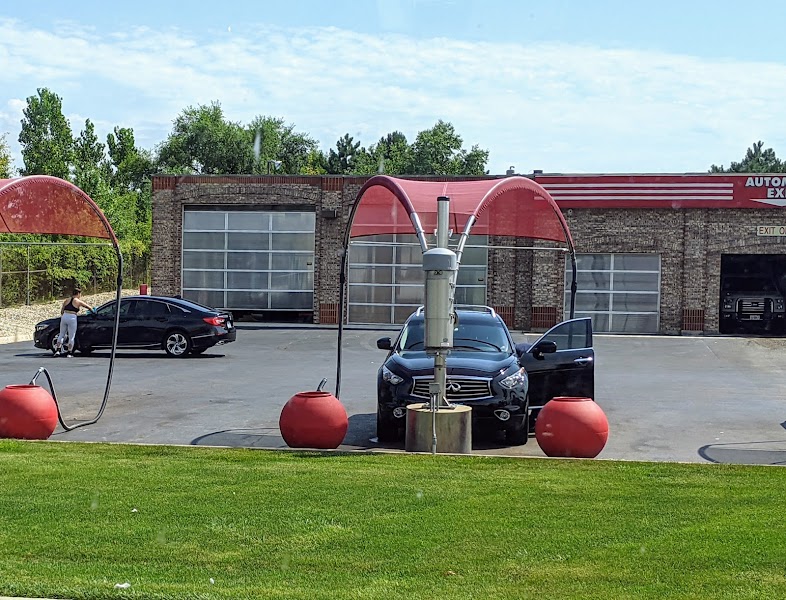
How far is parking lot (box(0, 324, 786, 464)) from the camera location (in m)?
13.0

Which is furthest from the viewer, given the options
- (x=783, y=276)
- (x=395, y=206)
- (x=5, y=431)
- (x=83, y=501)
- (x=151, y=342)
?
(x=783, y=276)

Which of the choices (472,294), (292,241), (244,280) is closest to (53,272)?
(244,280)

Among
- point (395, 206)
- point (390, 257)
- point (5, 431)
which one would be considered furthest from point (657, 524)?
point (390, 257)

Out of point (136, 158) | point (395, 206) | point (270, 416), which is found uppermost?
point (136, 158)

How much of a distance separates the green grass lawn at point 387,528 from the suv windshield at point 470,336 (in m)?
3.41

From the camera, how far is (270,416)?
1516 centimetres

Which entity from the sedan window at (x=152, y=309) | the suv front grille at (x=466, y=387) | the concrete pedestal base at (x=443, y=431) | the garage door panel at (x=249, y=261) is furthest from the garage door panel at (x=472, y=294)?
the concrete pedestal base at (x=443, y=431)

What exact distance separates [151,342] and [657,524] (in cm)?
1950

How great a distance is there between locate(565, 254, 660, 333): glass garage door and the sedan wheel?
15.5 meters

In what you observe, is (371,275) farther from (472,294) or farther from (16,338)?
(16,338)

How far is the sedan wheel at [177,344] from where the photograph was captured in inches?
1013

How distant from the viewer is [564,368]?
14.0 meters

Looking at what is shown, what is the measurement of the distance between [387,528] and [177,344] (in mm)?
18772

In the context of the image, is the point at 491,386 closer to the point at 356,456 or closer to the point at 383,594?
the point at 356,456
